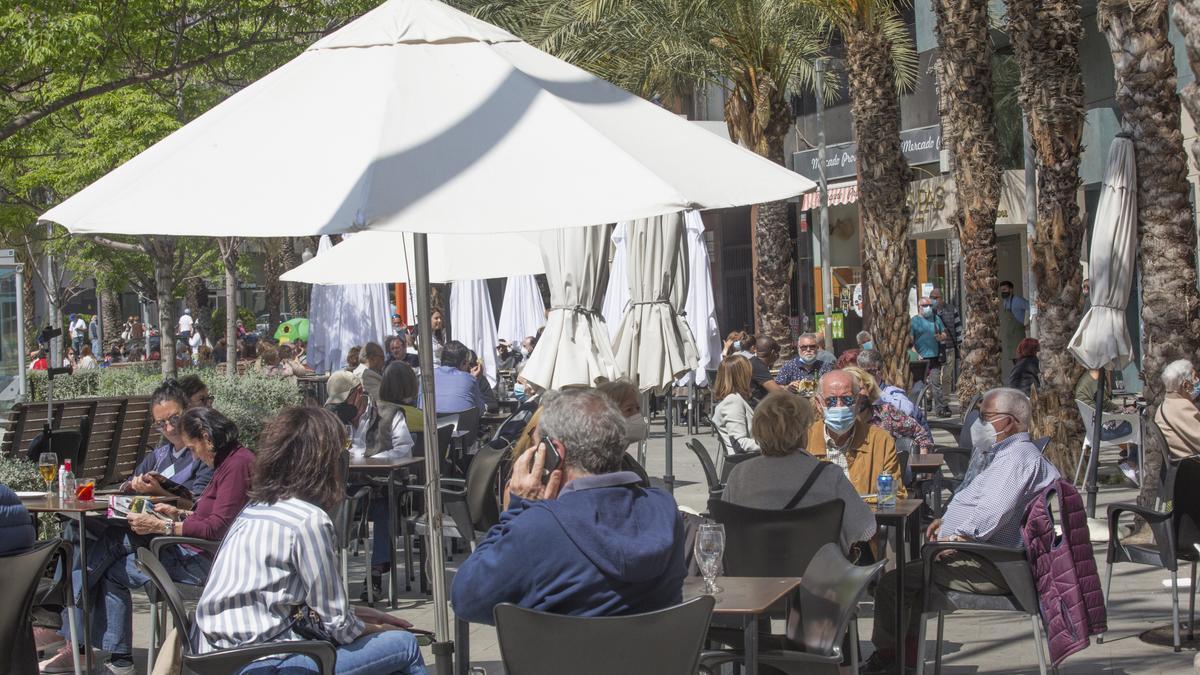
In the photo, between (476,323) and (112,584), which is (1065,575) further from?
(476,323)

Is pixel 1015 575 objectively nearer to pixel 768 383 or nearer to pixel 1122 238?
pixel 1122 238

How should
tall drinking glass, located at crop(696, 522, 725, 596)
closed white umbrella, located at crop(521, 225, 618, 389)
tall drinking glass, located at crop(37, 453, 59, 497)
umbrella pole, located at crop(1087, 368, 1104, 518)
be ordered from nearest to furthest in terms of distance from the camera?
tall drinking glass, located at crop(696, 522, 725, 596)
tall drinking glass, located at crop(37, 453, 59, 497)
closed white umbrella, located at crop(521, 225, 618, 389)
umbrella pole, located at crop(1087, 368, 1104, 518)

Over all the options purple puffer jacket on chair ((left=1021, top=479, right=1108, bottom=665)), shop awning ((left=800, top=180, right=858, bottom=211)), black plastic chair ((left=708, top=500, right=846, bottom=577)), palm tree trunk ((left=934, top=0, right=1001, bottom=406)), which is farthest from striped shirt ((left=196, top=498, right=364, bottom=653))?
shop awning ((left=800, top=180, right=858, bottom=211))

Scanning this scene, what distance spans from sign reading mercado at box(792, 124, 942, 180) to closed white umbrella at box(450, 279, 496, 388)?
13952mm

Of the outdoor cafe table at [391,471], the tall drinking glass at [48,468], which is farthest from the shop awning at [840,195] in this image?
the tall drinking glass at [48,468]

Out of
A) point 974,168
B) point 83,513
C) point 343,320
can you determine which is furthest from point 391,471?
point 974,168

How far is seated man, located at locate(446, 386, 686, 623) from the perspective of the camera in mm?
3855

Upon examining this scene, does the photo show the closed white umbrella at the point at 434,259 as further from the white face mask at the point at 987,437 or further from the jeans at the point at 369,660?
the jeans at the point at 369,660

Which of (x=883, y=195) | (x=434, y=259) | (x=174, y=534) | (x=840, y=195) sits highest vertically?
(x=840, y=195)

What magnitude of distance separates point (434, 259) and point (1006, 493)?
547 centimetres

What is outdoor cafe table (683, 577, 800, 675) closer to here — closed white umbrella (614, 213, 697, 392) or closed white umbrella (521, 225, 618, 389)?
closed white umbrella (521, 225, 618, 389)

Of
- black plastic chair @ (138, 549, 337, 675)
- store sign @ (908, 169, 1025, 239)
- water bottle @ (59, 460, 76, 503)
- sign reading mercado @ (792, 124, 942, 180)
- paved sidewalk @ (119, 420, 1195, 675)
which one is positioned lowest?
paved sidewalk @ (119, 420, 1195, 675)

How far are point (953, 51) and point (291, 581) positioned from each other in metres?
13.6

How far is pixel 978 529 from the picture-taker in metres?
6.09
